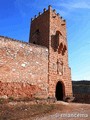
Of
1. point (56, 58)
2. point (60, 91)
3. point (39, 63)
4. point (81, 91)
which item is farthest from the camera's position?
point (81, 91)

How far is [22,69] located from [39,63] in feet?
6.59

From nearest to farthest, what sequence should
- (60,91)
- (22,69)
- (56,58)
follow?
(22,69)
(56,58)
(60,91)

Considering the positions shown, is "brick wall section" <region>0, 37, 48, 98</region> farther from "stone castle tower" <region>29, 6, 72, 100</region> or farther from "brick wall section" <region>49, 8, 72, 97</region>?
"stone castle tower" <region>29, 6, 72, 100</region>

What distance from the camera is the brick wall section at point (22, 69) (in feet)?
39.5

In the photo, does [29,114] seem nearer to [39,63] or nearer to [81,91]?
[39,63]

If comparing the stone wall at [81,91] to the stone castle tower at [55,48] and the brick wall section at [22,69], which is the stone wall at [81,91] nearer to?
the stone castle tower at [55,48]

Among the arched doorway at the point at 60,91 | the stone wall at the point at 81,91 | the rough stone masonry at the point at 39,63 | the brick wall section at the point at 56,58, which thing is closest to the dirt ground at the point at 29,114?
the rough stone masonry at the point at 39,63

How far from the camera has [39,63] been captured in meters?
14.5

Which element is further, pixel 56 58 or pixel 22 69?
pixel 56 58

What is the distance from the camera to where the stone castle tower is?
15789 mm

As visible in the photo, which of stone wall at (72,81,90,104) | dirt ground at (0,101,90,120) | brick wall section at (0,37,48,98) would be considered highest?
brick wall section at (0,37,48,98)

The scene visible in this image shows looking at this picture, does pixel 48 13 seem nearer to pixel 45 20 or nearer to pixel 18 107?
pixel 45 20

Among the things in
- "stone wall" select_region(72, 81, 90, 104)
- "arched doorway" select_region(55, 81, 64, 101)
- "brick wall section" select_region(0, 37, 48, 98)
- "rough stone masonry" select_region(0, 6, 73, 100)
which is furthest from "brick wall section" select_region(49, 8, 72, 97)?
"stone wall" select_region(72, 81, 90, 104)

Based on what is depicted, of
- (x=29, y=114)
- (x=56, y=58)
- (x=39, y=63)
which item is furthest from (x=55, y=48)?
(x=29, y=114)
